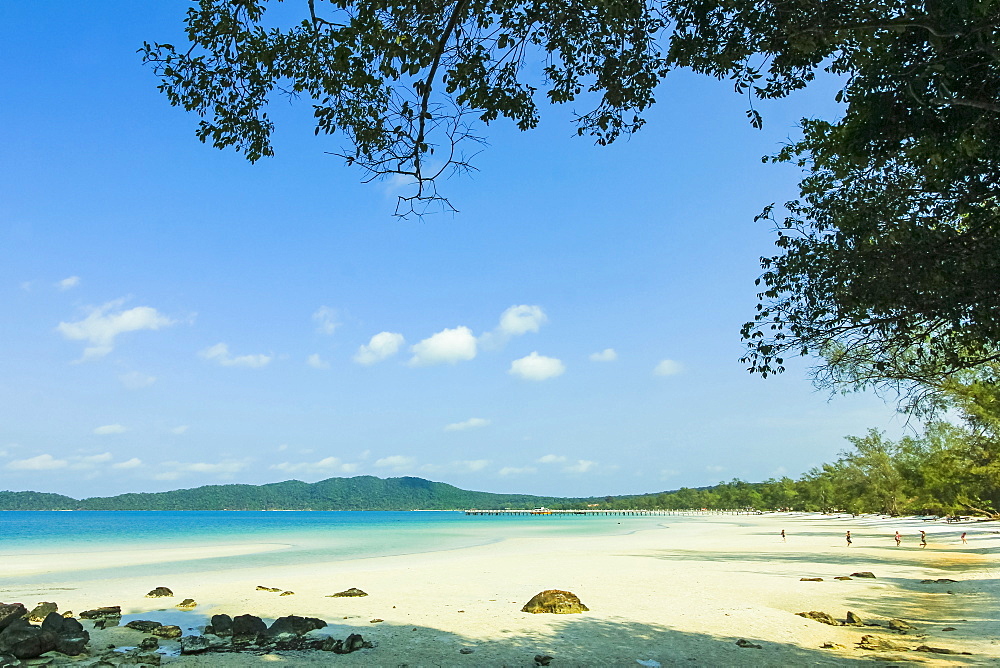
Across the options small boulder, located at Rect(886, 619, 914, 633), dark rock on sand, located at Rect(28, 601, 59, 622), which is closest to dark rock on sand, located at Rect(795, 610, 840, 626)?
small boulder, located at Rect(886, 619, 914, 633)

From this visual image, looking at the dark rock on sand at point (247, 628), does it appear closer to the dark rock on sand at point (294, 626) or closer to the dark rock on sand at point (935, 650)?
the dark rock on sand at point (294, 626)

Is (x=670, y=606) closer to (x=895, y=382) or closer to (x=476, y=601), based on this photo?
(x=476, y=601)

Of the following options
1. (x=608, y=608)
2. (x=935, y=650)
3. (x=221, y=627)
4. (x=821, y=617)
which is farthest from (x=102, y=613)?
(x=935, y=650)

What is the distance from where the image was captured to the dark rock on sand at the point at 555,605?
1350cm

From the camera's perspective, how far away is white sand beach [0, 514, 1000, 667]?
975cm

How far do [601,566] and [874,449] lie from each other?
69142mm

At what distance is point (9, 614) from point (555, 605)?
32.0 ft

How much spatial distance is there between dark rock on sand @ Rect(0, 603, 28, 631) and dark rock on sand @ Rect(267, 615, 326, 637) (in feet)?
12.7

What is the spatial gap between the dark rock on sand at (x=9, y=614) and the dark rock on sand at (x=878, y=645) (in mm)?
12704

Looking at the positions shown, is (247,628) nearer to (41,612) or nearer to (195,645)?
(195,645)

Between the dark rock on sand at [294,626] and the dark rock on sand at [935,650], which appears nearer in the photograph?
the dark rock on sand at [935,650]

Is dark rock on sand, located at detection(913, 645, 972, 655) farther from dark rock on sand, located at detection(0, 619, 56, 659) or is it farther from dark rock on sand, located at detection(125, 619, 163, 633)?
dark rock on sand, located at detection(0, 619, 56, 659)

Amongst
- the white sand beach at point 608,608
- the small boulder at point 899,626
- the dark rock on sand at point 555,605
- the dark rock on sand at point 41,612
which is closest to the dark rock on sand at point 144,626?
the white sand beach at point 608,608

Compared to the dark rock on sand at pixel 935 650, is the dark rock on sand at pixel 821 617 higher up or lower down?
lower down
